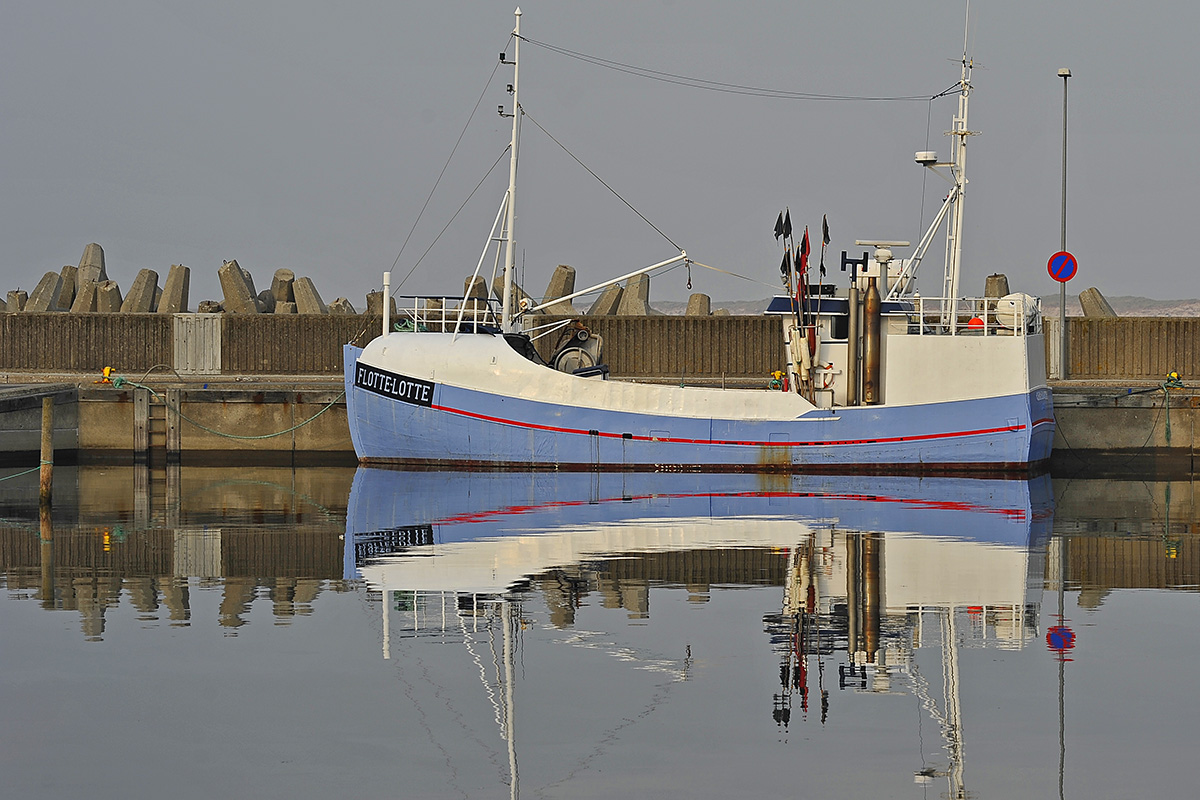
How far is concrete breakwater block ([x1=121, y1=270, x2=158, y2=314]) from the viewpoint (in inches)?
1276

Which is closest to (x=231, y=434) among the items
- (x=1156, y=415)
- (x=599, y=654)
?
(x=1156, y=415)

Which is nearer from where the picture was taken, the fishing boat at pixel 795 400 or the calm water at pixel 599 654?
the calm water at pixel 599 654

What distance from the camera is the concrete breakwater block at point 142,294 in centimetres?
3240

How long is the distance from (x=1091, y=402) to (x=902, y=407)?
427cm

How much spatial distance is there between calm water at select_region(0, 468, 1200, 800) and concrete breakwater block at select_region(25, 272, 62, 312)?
1663 cm

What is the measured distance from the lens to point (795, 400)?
22766 mm

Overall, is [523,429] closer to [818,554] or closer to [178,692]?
[818,554]

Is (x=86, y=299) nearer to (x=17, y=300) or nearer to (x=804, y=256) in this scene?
(x=17, y=300)

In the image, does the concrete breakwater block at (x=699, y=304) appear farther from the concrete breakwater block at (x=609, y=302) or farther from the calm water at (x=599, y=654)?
the calm water at (x=599, y=654)

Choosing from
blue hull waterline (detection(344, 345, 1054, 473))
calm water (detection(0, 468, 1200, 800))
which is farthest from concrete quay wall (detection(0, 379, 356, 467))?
calm water (detection(0, 468, 1200, 800))

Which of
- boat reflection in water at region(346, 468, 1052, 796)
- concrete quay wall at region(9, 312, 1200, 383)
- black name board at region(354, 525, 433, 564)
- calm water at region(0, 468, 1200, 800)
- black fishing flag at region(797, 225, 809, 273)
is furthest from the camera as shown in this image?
concrete quay wall at region(9, 312, 1200, 383)

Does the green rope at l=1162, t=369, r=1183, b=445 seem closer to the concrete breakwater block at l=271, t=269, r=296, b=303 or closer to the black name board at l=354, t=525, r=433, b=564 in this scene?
the black name board at l=354, t=525, r=433, b=564

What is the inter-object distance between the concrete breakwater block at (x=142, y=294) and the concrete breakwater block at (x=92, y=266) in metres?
1.58

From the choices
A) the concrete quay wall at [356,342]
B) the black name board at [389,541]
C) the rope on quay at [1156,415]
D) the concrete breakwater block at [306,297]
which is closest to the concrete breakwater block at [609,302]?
the concrete quay wall at [356,342]
